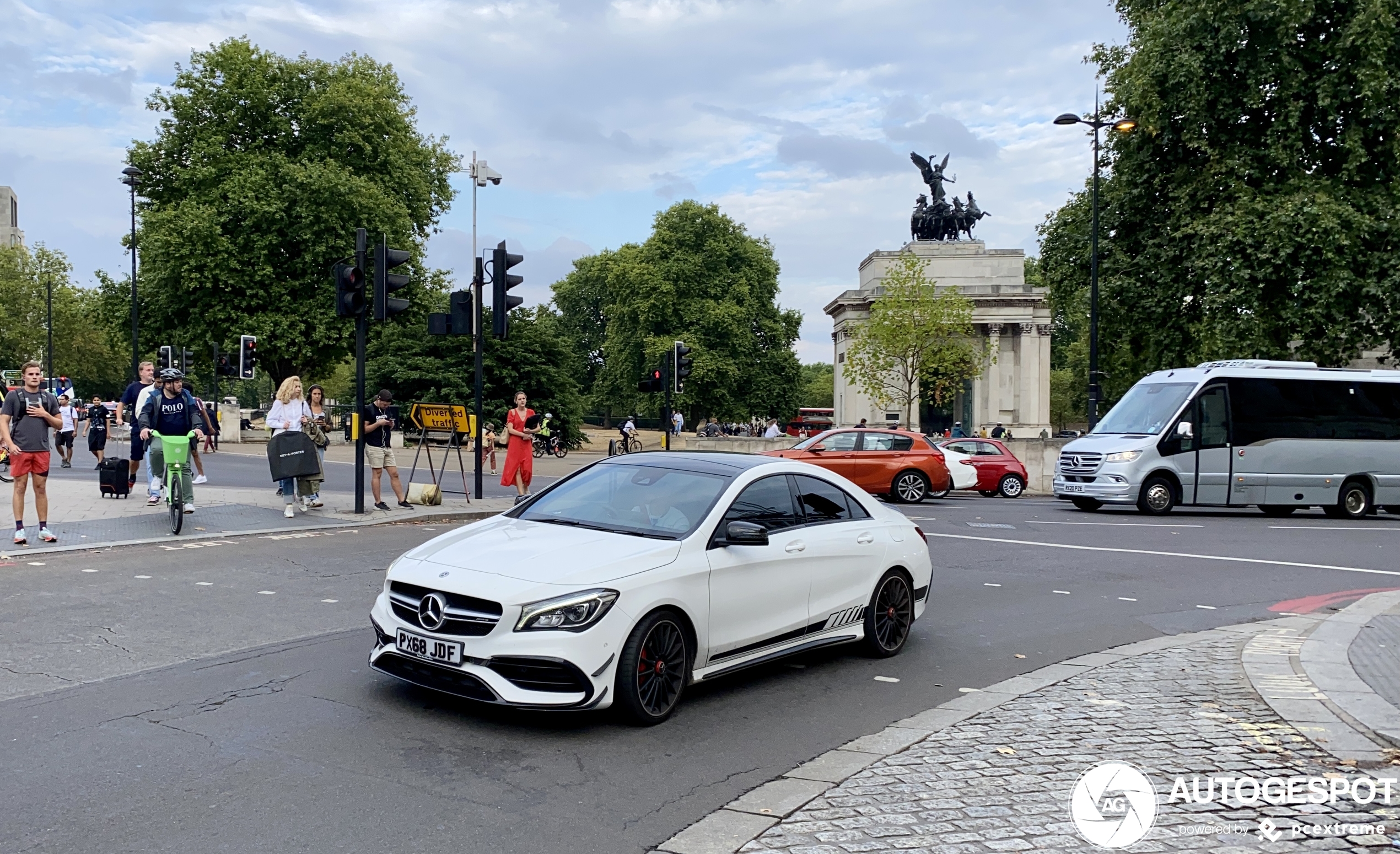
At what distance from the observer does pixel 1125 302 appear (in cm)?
3078

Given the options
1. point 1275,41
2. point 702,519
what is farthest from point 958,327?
point 702,519

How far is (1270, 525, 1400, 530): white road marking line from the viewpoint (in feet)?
60.9

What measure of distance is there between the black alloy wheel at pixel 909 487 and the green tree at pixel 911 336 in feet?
69.6

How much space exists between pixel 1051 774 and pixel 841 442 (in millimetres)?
18209

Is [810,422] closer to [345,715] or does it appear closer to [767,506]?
[767,506]

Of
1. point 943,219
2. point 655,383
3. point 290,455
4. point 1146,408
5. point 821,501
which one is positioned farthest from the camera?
point 943,219

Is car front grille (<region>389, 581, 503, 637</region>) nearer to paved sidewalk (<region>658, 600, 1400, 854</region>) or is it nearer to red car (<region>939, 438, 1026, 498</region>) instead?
paved sidewalk (<region>658, 600, 1400, 854</region>)

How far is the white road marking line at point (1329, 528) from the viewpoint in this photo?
A: 60.9 feet

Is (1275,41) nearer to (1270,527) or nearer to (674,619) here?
(1270,527)

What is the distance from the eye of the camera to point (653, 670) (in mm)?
5840

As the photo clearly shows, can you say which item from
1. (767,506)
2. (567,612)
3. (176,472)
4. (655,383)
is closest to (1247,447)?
(655,383)

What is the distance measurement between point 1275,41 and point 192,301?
35504mm

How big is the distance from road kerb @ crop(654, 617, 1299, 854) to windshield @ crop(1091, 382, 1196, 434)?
41.6 feet

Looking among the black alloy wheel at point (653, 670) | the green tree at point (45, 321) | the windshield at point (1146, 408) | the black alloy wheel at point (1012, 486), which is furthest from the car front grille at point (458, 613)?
the green tree at point (45, 321)
